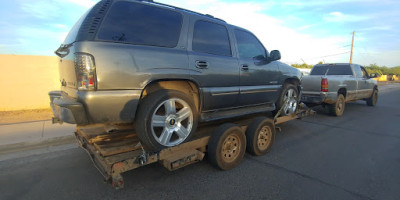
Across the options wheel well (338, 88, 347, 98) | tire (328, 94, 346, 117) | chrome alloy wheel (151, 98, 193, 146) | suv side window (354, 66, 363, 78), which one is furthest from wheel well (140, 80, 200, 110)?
suv side window (354, 66, 363, 78)

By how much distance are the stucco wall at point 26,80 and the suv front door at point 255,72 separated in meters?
8.07

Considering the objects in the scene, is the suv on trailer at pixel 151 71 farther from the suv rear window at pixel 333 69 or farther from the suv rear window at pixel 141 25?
the suv rear window at pixel 333 69

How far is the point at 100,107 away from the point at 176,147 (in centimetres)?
104

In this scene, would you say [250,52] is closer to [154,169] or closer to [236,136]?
[236,136]

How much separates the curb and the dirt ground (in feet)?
8.02

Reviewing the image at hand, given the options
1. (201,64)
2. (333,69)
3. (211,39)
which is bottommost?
(201,64)

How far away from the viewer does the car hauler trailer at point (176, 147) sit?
261 centimetres

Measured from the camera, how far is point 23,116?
739cm

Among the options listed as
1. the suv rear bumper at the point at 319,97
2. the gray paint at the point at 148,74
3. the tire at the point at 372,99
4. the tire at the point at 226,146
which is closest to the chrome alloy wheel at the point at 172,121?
the gray paint at the point at 148,74

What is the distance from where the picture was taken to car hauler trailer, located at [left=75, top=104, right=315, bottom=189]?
2611 millimetres

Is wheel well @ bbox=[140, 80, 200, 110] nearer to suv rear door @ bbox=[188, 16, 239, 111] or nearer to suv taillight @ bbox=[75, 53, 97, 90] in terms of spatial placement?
suv rear door @ bbox=[188, 16, 239, 111]

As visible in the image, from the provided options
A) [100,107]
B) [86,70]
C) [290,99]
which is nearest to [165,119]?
[100,107]

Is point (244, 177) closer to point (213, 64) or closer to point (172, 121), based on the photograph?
point (172, 121)

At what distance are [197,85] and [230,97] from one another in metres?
0.73
